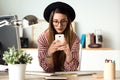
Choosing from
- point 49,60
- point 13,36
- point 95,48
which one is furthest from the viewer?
point 95,48

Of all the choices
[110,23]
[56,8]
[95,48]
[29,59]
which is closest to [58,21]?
[56,8]

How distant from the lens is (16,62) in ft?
4.10

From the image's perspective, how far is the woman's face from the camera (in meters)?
2.28

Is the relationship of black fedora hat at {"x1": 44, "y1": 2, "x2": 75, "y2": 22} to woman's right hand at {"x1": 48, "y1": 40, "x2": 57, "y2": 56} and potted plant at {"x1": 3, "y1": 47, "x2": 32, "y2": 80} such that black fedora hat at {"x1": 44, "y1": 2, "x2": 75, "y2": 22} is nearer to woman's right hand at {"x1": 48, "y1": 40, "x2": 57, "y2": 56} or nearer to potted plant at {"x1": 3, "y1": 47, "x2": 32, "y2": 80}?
woman's right hand at {"x1": 48, "y1": 40, "x2": 57, "y2": 56}

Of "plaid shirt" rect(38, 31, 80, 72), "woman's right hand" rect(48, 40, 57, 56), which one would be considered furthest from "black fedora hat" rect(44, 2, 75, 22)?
"woman's right hand" rect(48, 40, 57, 56)

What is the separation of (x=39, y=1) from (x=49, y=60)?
2.01 m

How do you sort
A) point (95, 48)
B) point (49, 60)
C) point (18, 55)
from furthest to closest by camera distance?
point (95, 48)
point (49, 60)
point (18, 55)

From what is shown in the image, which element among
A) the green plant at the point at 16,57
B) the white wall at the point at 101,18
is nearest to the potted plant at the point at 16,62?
the green plant at the point at 16,57

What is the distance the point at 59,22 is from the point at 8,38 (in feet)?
2.74

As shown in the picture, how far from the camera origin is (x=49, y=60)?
6.88 ft

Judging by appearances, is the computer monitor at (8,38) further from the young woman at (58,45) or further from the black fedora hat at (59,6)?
the black fedora hat at (59,6)

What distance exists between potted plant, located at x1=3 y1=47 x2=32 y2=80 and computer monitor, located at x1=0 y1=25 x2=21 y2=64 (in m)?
0.24

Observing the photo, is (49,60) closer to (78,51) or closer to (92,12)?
(78,51)

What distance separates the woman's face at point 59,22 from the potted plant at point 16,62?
3.35 ft
